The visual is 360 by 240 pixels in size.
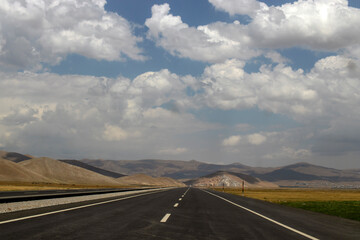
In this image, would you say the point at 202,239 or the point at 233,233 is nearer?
the point at 202,239

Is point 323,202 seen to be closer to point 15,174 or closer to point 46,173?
point 15,174

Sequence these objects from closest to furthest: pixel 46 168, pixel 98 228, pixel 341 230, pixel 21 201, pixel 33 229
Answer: pixel 33 229 → pixel 98 228 → pixel 341 230 → pixel 21 201 → pixel 46 168

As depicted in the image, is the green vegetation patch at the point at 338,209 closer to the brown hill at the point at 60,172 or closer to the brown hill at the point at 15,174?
the brown hill at the point at 15,174

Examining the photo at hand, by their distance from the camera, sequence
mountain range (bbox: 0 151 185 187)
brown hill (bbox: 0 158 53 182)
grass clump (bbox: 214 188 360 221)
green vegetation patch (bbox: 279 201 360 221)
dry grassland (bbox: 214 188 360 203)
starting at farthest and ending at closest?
1. mountain range (bbox: 0 151 185 187)
2. brown hill (bbox: 0 158 53 182)
3. dry grassland (bbox: 214 188 360 203)
4. grass clump (bbox: 214 188 360 221)
5. green vegetation patch (bbox: 279 201 360 221)

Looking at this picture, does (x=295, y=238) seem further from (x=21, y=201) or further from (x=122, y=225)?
(x=21, y=201)

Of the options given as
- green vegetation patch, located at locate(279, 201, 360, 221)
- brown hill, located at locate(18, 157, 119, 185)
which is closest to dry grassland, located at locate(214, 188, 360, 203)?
green vegetation patch, located at locate(279, 201, 360, 221)

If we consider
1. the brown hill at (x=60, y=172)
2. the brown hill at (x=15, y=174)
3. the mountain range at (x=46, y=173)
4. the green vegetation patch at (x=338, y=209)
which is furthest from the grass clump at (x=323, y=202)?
the brown hill at (x=60, y=172)

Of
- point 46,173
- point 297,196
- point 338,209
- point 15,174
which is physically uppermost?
point 338,209

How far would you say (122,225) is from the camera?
11.7 m

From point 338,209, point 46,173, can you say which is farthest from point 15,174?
point 338,209

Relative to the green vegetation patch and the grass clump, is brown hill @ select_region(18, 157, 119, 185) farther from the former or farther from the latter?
the green vegetation patch

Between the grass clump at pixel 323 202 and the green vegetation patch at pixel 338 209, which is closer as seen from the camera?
the green vegetation patch at pixel 338 209

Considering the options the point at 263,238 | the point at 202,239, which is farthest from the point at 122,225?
the point at 263,238

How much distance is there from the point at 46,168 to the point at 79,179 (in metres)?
17.5
